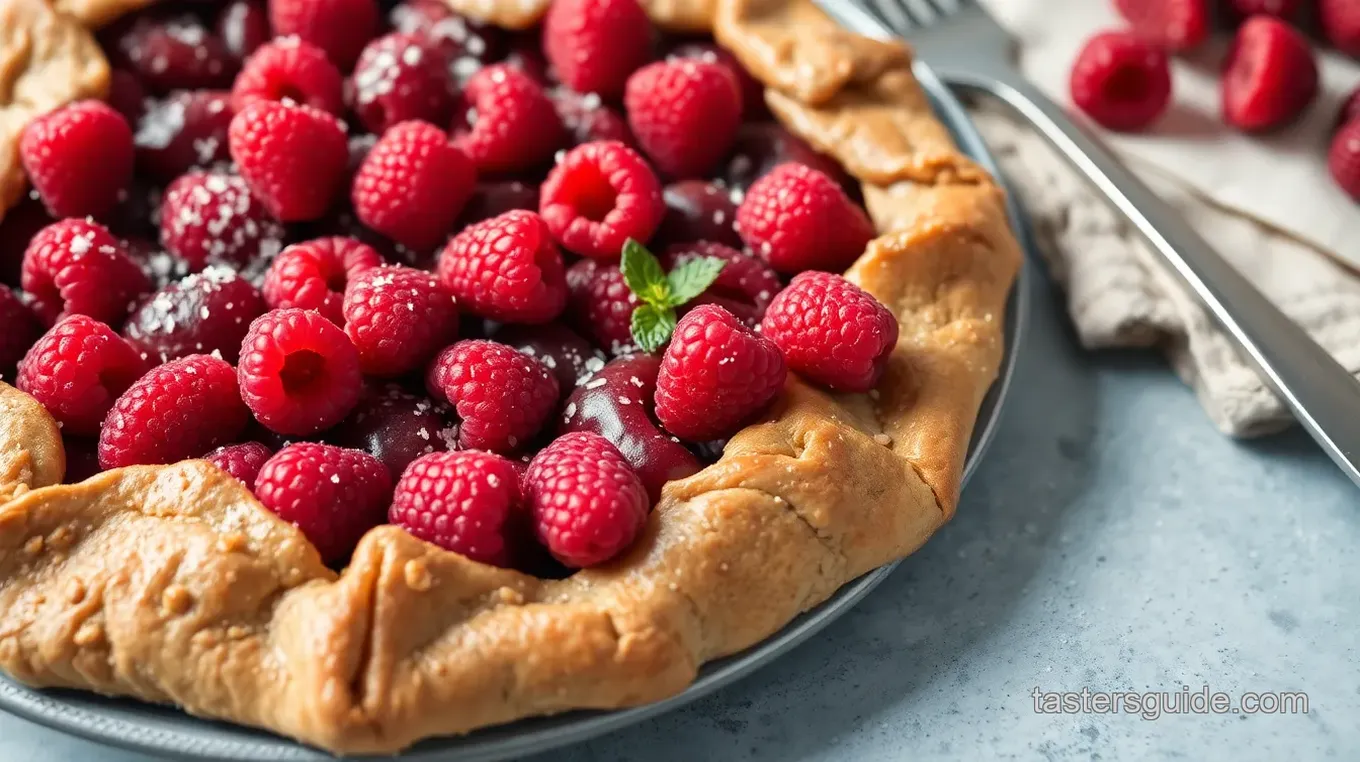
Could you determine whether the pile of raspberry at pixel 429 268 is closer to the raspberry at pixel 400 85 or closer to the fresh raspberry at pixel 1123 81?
the raspberry at pixel 400 85

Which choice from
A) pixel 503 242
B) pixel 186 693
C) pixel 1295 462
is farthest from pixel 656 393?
pixel 1295 462

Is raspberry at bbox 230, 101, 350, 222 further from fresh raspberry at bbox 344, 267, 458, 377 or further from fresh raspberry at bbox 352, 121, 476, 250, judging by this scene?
fresh raspberry at bbox 344, 267, 458, 377

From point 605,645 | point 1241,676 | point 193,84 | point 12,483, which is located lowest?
point 1241,676

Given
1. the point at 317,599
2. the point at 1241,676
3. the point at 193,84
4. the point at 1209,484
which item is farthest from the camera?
the point at 193,84

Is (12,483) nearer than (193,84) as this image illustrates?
Yes

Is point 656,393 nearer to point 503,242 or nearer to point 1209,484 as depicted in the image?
point 503,242

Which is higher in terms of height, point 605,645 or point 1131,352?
point 605,645

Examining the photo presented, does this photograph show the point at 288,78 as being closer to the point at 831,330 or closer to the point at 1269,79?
the point at 831,330

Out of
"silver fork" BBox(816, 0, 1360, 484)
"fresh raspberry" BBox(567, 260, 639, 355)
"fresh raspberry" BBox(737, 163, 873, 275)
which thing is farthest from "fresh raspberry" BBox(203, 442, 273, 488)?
"silver fork" BBox(816, 0, 1360, 484)

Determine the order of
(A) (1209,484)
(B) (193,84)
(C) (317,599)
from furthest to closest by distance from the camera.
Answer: (B) (193,84), (A) (1209,484), (C) (317,599)
